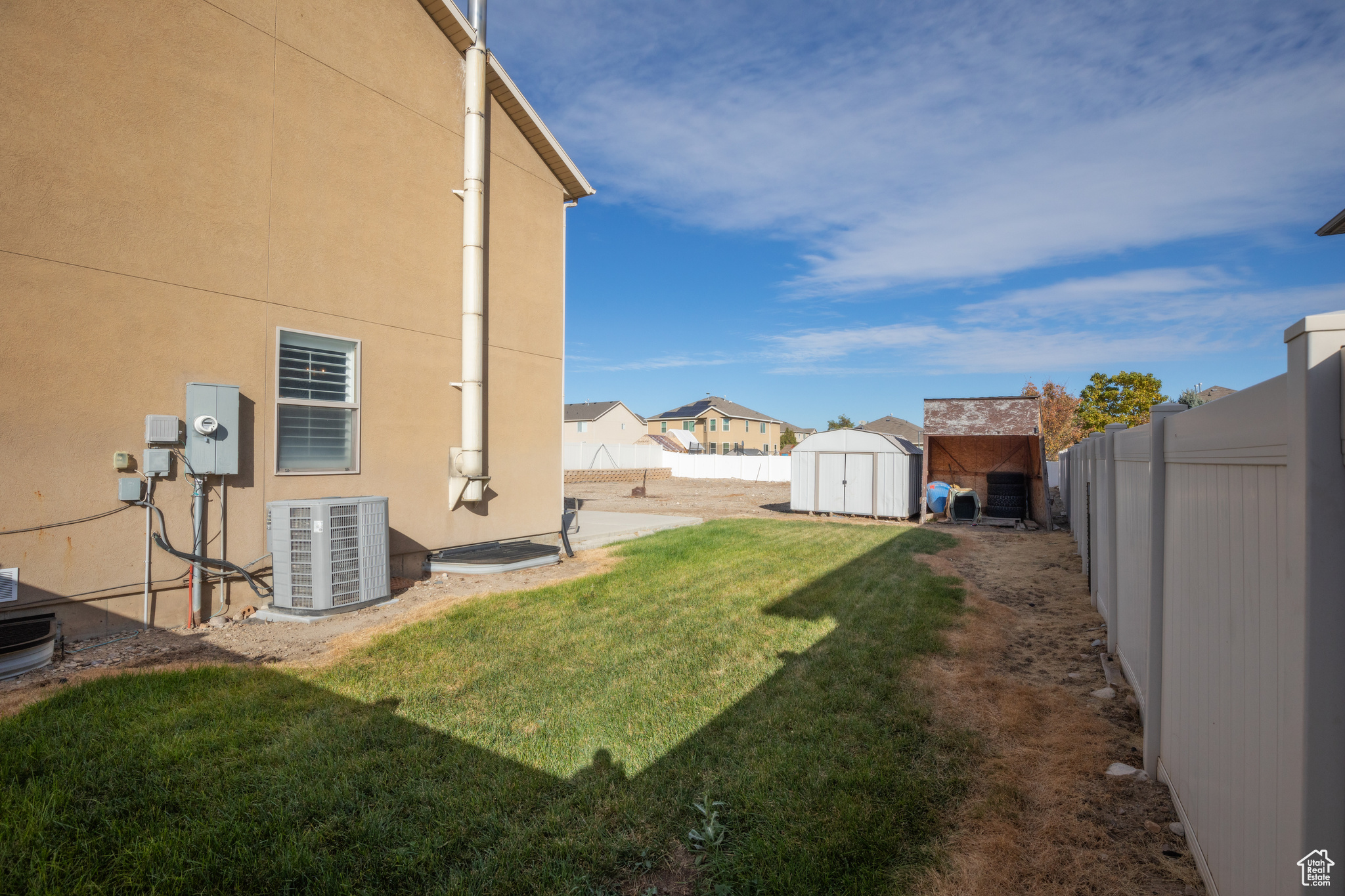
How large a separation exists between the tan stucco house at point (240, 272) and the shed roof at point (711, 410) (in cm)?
5189

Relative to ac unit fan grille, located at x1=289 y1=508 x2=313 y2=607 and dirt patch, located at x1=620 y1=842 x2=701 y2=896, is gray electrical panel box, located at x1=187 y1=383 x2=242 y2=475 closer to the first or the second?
ac unit fan grille, located at x1=289 y1=508 x2=313 y2=607

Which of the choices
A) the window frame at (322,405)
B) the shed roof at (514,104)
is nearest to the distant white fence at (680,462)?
the shed roof at (514,104)

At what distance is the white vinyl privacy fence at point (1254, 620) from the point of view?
1551 mm

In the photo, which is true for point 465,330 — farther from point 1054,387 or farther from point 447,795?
point 1054,387

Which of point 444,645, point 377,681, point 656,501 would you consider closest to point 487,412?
point 444,645

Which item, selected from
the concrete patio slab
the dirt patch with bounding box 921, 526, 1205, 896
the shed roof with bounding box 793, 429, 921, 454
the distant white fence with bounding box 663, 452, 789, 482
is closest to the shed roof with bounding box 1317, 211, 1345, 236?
the dirt patch with bounding box 921, 526, 1205, 896

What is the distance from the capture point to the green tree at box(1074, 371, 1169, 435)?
28.1 metres

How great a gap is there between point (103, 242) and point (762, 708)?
6.43 m

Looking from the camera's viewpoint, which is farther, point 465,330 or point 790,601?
point 465,330

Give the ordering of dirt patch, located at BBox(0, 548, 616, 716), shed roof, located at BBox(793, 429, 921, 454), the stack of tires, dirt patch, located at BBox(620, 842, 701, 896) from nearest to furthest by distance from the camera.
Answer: dirt patch, located at BBox(620, 842, 701, 896)
dirt patch, located at BBox(0, 548, 616, 716)
the stack of tires
shed roof, located at BBox(793, 429, 921, 454)

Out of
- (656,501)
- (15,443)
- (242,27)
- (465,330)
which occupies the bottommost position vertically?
(656,501)

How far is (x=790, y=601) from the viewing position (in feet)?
23.6

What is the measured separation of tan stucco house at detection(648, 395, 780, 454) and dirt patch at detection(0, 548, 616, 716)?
5313cm

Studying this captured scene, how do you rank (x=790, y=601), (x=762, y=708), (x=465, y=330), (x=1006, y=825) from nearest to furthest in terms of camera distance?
(x=1006, y=825) → (x=762, y=708) → (x=790, y=601) → (x=465, y=330)
